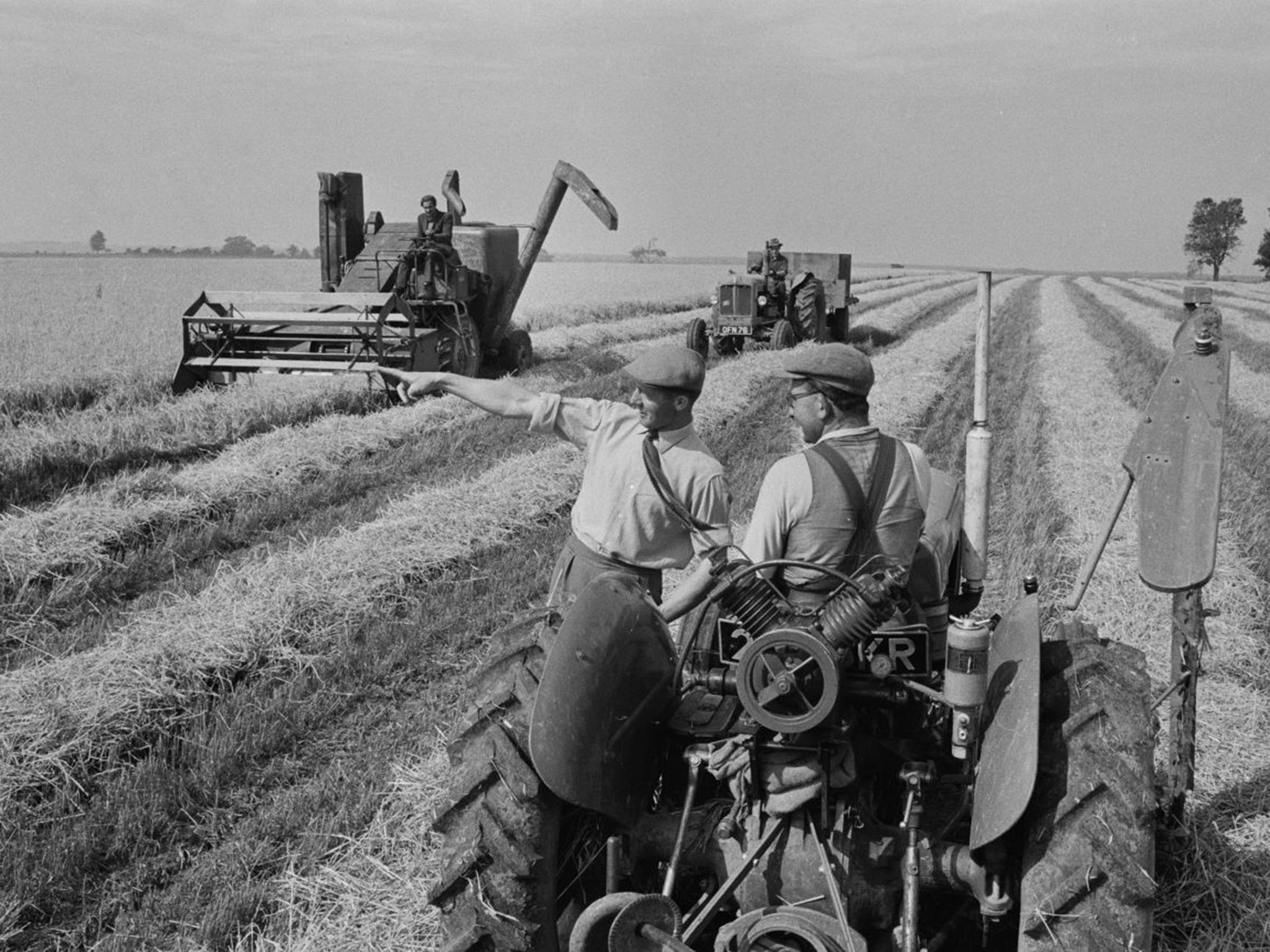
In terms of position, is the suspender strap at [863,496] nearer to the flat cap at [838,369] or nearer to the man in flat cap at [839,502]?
the man in flat cap at [839,502]

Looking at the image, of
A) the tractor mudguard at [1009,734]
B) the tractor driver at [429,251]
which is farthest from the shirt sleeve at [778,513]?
the tractor driver at [429,251]

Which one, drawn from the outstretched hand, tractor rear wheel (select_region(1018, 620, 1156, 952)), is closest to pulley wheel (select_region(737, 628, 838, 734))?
tractor rear wheel (select_region(1018, 620, 1156, 952))

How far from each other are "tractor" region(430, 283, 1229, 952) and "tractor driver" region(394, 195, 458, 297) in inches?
469

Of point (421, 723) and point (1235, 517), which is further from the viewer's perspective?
point (1235, 517)

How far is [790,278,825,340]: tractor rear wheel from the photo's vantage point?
20625 mm

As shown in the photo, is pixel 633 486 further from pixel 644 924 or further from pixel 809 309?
pixel 809 309

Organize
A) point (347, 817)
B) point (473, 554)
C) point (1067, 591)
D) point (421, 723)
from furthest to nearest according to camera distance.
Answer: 1. point (473, 554)
2. point (1067, 591)
3. point (421, 723)
4. point (347, 817)

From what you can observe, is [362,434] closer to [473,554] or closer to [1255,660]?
[473,554]

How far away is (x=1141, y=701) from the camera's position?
2904mm

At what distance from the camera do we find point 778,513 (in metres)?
3.13

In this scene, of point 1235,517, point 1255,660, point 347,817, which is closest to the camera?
point 347,817

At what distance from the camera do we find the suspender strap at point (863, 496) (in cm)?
311

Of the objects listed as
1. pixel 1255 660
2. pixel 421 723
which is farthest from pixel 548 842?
pixel 1255 660

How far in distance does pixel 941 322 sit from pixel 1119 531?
20.1 metres
